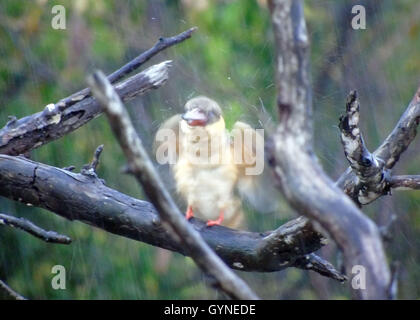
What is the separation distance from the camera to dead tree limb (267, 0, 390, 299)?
160 centimetres

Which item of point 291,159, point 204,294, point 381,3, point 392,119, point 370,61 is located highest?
point 381,3

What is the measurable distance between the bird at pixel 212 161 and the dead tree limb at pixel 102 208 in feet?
1.15

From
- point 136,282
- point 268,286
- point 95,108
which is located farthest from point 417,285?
point 95,108

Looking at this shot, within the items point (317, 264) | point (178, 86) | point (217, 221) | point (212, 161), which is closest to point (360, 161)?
point (317, 264)

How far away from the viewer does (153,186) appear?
1.67 meters

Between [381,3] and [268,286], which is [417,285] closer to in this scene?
[268,286]

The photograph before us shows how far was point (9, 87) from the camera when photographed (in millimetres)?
5613

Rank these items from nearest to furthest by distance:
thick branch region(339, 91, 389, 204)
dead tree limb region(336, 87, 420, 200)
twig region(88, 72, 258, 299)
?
twig region(88, 72, 258, 299)
thick branch region(339, 91, 389, 204)
dead tree limb region(336, 87, 420, 200)

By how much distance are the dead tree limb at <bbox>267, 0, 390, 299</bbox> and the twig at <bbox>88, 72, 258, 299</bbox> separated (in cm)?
22

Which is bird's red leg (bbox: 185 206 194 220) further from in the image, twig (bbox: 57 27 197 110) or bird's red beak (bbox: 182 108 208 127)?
twig (bbox: 57 27 197 110)

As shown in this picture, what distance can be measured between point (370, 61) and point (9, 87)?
2.50 m

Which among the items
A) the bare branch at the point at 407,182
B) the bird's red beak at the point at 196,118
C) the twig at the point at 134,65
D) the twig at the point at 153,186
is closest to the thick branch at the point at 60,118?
the twig at the point at 134,65

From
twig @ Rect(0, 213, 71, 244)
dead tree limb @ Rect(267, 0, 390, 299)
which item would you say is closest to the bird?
twig @ Rect(0, 213, 71, 244)

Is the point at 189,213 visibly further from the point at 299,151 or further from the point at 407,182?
the point at 299,151
